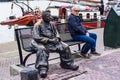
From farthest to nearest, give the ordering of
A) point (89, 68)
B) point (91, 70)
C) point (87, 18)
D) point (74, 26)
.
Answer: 1. point (87, 18)
2. point (74, 26)
3. point (89, 68)
4. point (91, 70)

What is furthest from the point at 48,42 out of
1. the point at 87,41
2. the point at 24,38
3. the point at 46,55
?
the point at 87,41

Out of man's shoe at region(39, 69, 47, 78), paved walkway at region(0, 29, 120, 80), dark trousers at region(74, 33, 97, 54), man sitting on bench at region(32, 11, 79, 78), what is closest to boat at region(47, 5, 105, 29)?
paved walkway at region(0, 29, 120, 80)

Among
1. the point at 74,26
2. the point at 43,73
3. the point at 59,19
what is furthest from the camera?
the point at 59,19

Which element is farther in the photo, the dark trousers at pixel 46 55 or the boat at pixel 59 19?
the boat at pixel 59 19

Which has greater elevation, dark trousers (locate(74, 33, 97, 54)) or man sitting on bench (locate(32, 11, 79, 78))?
man sitting on bench (locate(32, 11, 79, 78))

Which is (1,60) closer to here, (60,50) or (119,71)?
(60,50)

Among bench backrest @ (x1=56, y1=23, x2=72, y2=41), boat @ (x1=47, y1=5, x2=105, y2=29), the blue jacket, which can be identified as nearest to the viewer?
the blue jacket

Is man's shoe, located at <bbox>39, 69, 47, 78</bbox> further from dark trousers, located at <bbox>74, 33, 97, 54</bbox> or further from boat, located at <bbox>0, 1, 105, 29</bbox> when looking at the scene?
boat, located at <bbox>0, 1, 105, 29</bbox>

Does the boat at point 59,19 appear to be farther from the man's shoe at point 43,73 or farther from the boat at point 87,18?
the man's shoe at point 43,73

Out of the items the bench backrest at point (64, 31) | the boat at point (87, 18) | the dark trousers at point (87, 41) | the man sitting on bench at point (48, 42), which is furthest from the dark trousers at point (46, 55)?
the boat at point (87, 18)

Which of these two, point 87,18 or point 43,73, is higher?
point 43,73

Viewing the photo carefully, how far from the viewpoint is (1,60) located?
8.41 metres

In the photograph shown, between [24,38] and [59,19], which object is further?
[59,19]

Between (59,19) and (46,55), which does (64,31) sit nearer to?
(46,55)
